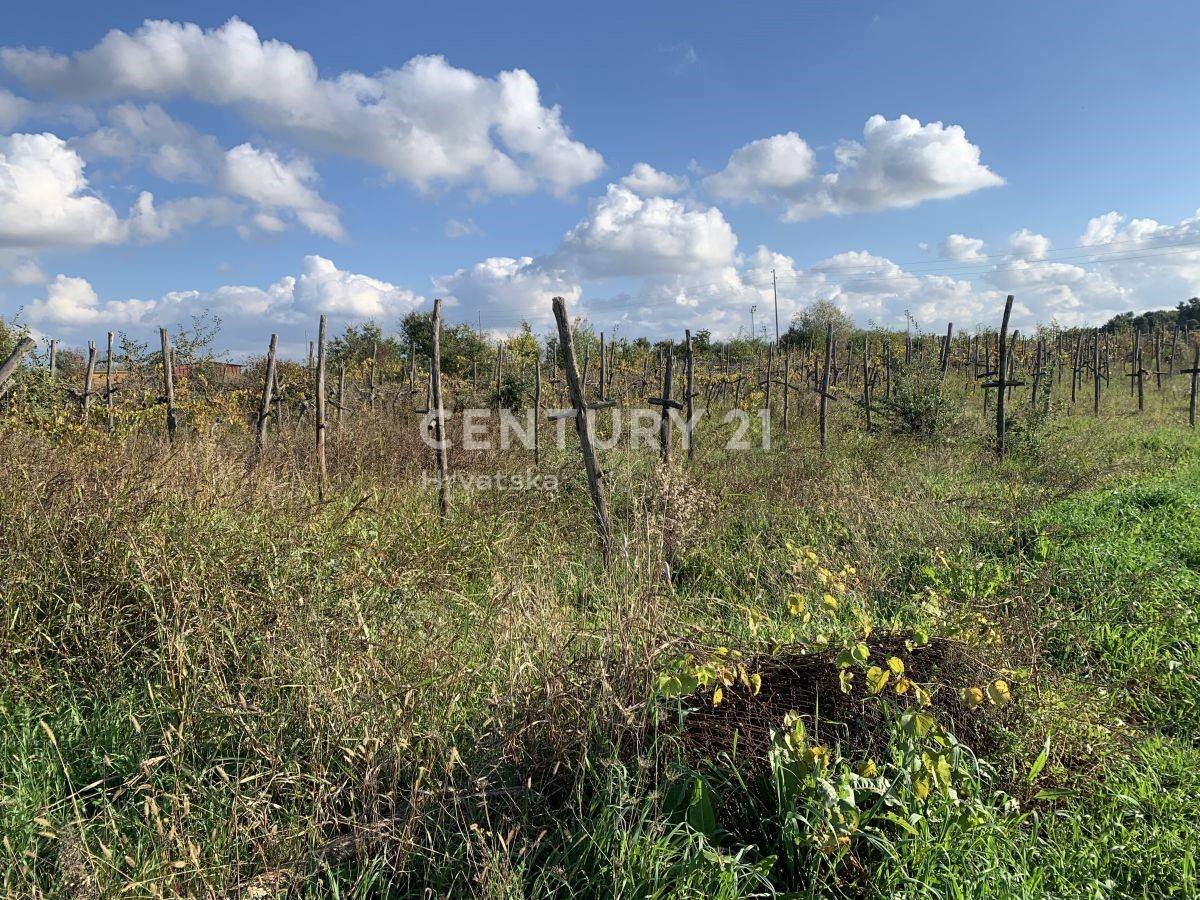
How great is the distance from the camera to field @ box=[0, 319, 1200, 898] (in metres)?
2.25

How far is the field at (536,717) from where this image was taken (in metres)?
2.25

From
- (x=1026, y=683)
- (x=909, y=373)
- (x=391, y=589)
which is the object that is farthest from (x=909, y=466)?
(x=391, y=589)

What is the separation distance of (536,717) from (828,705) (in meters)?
1.17

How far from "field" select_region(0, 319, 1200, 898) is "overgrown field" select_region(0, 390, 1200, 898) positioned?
18 mm

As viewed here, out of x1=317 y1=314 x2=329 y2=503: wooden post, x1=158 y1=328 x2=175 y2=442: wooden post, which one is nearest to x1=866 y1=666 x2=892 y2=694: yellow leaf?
x1=317 y1=314 x2=329 y2=503: wooden post

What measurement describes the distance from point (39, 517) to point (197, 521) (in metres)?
0.80

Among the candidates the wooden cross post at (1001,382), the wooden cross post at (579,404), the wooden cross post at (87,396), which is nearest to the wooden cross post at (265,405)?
the wooden cross post at (87,396)

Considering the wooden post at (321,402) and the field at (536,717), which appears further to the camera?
the wooden post at (321,402)

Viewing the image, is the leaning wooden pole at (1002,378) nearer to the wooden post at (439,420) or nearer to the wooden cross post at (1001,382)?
the wooden cross post at (1001,382)

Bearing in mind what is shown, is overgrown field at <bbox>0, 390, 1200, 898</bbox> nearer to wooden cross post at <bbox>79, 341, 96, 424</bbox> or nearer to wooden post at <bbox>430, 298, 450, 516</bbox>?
wooden post at <bbox>430, 298, 450, 516</bbox>

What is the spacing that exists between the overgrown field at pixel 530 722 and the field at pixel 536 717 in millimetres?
18

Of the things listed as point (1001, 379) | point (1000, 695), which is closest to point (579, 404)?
point (1000, 695)

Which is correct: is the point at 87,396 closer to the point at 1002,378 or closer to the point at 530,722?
the point at 530,722

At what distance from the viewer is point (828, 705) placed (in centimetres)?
272
